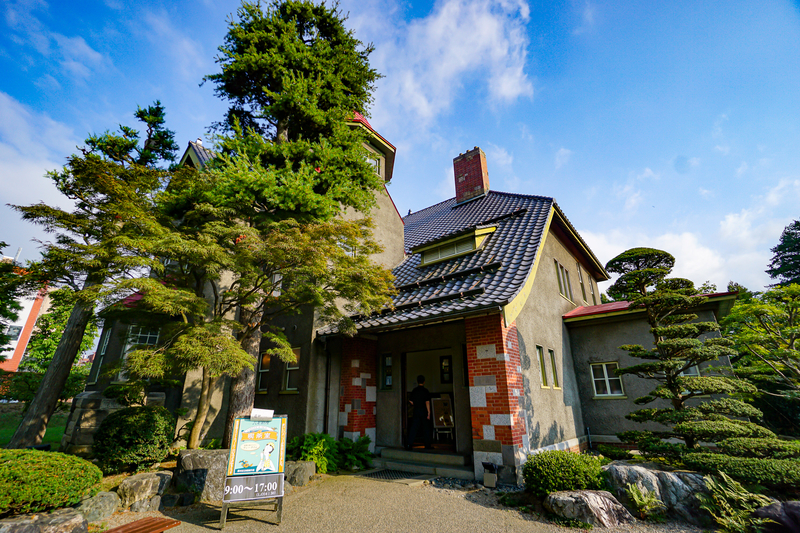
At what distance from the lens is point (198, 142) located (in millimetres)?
18047

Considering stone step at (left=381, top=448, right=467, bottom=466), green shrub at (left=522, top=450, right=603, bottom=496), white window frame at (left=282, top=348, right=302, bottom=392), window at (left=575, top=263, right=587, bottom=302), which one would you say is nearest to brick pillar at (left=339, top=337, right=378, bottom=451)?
stone step at (left=381, top=448, right=467, bottom=466)

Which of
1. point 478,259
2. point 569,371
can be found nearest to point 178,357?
point 478,259

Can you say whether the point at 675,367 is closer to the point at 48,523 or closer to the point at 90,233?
the point at 48,523

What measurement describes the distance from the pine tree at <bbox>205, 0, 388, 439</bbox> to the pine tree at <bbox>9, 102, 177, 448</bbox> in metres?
2.08

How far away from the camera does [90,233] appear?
834 centimetres

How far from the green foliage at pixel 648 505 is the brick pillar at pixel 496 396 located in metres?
2.17

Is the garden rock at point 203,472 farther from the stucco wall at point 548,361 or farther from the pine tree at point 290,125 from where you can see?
the stucco wall at point 548,361

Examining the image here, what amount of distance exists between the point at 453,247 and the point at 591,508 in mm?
7769

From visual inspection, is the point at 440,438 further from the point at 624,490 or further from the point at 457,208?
the point at 457,208

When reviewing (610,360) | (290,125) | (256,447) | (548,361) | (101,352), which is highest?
(290,125)

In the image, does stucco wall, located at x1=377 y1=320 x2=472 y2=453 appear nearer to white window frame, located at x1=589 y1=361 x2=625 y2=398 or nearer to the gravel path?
the gravel path

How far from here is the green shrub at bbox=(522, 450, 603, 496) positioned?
19.2ft

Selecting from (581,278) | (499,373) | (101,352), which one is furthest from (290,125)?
(581,278)

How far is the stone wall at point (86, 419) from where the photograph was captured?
9.77m
